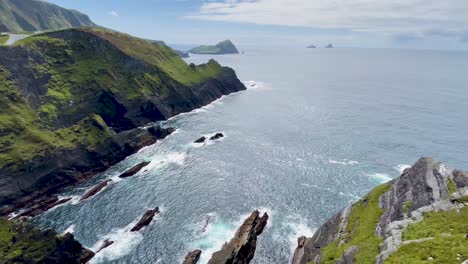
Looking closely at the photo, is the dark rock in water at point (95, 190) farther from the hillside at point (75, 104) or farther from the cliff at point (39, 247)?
the cliff at point (39, 247)

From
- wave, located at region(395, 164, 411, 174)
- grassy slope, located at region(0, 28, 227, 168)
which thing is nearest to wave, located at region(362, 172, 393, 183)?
wave, located at region(395, 164, 411, 174)

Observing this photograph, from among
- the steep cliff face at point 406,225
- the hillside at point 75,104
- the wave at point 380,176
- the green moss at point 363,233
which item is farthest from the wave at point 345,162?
the hillside at point 75,104

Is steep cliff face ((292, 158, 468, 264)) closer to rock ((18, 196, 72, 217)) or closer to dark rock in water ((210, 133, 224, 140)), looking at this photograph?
rock ((18, 196, 72, 217))

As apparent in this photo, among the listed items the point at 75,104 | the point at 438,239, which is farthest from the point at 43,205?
the point at 438,239

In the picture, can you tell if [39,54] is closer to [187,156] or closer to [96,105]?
[96,105]

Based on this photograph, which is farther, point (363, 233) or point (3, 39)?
point (3, 39)

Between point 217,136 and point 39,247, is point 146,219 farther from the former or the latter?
point 217,136

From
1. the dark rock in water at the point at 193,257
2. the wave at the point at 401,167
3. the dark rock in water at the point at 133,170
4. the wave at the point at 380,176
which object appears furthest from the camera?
the wave at the point at 401,167
